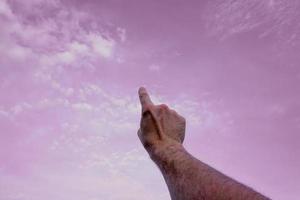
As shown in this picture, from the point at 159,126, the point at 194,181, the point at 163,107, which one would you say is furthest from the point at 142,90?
the point at 194,181

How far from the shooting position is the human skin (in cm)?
247

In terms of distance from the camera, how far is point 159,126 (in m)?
3.62

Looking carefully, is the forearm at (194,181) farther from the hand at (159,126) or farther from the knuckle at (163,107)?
the knuckle at (163,107)

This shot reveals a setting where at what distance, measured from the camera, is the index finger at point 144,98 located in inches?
151

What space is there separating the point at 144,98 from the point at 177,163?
1.17 meters

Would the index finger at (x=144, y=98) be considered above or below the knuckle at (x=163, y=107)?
above

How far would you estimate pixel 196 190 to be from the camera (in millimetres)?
2594

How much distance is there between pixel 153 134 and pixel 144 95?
591 mm

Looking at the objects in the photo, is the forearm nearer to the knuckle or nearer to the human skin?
the human skin

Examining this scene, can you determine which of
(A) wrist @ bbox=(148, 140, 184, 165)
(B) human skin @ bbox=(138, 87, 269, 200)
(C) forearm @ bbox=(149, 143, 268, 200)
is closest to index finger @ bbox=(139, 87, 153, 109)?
(B) human skin @ bbox=(138, 87, 269, 200)

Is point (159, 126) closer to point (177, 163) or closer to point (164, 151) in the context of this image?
point (164, 151)

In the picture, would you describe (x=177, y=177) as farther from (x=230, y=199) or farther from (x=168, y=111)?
(x=168, y=111)

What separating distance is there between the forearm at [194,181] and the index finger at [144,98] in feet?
2.36

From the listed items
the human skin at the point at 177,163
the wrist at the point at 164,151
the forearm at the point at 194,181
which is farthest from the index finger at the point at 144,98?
the forearm at the point at 194,181
